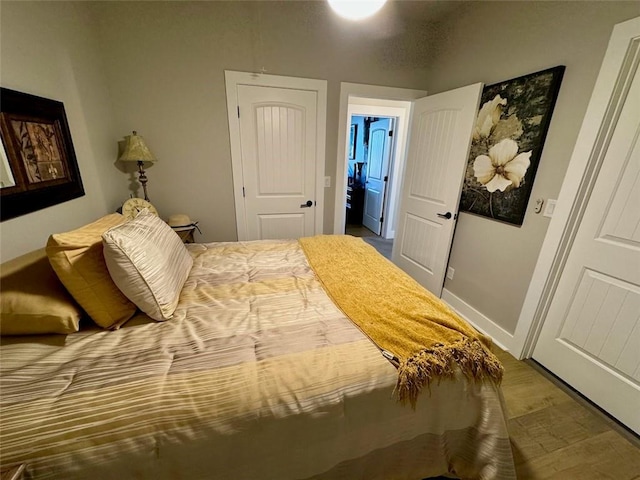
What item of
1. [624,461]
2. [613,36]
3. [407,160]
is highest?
[613,36]

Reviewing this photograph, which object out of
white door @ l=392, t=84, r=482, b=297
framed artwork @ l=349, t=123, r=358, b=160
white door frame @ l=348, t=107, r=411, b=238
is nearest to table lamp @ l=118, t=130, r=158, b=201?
white door @ l=392, t=84, r=482, b=297

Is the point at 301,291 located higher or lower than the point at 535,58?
lower

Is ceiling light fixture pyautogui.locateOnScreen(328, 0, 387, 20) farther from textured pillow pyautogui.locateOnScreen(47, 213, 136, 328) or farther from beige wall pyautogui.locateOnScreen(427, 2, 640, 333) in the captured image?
textured pillow pyautogui.locateOnScreen(47, 213, 136, 328)

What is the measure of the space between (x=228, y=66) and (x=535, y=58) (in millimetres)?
2303

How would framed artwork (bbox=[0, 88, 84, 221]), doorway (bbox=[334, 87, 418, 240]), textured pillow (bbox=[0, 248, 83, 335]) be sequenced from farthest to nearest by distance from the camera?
doorway (bbox=[334, 87, 418, 240]) < framed artwork (bbox=[0, 88, 84, 221]) < textured pillow (bbox=[0, 248, 83, 335])

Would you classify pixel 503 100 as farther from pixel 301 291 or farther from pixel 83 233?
pixel 83 233

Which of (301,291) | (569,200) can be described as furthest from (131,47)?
(569,200)

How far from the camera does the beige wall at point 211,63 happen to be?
207 cm

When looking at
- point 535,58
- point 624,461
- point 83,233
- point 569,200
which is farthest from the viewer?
point 535,58

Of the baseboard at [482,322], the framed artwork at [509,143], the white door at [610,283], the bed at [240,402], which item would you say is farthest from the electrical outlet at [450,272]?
the bed at [240,402]

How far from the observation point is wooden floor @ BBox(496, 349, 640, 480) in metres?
1.23

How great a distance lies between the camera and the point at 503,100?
1.88m

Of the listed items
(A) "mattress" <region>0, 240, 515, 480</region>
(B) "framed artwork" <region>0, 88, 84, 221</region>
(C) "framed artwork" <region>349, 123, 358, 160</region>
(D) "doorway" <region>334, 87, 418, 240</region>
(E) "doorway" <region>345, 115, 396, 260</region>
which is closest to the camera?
(A) "mattress" <region>0, 240, 515, 480</region>

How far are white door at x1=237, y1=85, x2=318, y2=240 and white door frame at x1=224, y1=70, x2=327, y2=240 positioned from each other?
0.04 meters
